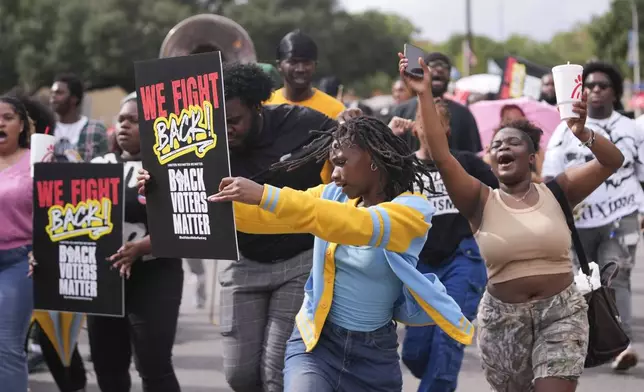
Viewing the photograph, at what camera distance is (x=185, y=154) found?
4.39 m

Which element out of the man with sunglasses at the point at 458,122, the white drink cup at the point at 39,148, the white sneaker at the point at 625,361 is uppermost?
the white drink cup at the point at 39,148

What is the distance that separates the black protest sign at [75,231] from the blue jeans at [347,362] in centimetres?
187

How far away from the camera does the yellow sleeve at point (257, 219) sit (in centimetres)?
441

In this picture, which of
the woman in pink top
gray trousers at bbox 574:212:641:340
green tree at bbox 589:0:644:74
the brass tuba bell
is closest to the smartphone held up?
the woman in pink top

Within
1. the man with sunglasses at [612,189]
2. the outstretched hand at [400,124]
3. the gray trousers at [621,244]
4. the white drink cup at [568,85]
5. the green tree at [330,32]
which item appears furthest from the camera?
the green tree at [330,32]

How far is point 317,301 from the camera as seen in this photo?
431cm

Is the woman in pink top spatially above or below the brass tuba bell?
below

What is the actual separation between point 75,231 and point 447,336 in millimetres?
2117

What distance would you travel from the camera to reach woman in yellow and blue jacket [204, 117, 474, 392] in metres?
4.20

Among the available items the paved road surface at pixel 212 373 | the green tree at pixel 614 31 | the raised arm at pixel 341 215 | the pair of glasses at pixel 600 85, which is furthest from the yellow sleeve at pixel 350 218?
the green tree at pixel 614 31

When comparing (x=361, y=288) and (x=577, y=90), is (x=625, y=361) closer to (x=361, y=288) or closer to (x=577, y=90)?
(x=577, y=90)

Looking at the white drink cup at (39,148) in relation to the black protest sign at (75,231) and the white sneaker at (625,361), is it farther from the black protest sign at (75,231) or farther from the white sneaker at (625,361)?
the white sneaker at (625,361)

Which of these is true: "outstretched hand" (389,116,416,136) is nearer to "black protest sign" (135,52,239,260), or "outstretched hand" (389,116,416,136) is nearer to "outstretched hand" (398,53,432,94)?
"outstretched hand" (398,53,432,94)

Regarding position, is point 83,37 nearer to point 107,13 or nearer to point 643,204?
point 107,13
